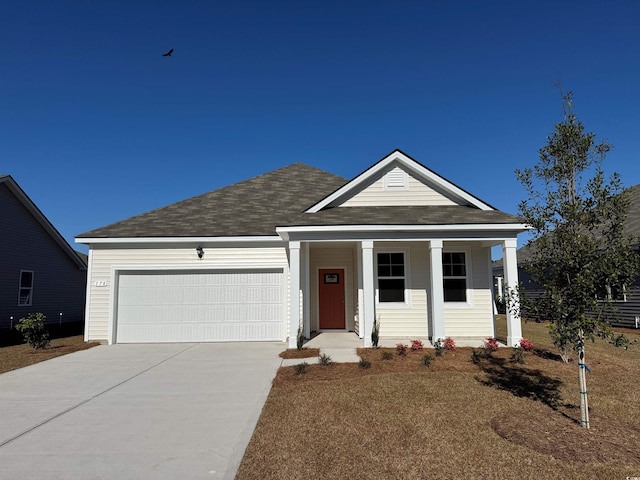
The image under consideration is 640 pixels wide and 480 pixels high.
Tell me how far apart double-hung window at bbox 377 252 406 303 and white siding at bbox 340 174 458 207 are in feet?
5.41

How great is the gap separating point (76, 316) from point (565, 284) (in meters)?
21.9

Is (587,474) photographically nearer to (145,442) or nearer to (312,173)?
(145,442)

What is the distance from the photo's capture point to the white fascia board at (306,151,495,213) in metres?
11.3

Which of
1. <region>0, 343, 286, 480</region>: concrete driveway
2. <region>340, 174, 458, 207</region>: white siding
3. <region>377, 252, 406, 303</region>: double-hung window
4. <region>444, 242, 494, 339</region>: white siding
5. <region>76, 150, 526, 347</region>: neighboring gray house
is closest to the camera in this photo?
<region>0, 343, 286, 480</region>: concrete driveway

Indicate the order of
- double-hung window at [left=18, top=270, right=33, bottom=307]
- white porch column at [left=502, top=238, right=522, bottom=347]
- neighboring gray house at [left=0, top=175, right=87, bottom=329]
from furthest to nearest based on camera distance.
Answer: double-hung window at [left=18, top=270, right=33, bottom=307]
neighboring gray house at [left=0, top=175, right=87, bottom=329]
white porch column at [left=502, top=238, right=522, bottom=347]

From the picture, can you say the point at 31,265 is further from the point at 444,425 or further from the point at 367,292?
the point at 444,425

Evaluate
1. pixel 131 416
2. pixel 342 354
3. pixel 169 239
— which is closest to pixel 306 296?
pixel 342 354

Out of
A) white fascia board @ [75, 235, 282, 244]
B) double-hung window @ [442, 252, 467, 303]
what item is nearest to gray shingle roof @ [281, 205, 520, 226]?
double-hung window @ [442, 252, 467, 303]

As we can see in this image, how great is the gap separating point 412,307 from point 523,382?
15.4ft

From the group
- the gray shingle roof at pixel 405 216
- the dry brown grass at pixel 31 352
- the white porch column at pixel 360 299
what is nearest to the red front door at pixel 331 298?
the white porch column at pixel 360 299

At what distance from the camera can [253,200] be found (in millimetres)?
14625

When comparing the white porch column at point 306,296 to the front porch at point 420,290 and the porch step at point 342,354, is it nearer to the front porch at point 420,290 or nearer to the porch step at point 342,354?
the front porch at point 420,290

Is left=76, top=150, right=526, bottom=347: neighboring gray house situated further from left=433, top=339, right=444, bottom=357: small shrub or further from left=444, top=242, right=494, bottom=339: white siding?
left=433, top=339, right=444, bottom=357: small shrub

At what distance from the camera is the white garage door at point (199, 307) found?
37.7ft
